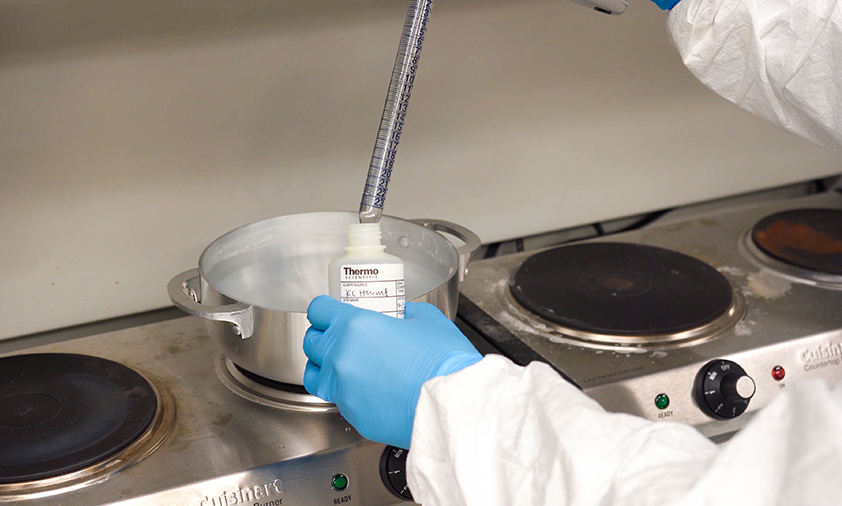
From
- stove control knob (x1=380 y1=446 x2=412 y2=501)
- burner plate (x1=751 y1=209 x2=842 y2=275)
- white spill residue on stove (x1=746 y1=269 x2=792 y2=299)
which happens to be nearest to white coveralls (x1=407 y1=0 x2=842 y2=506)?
stove control knob (x1=380 y1=446 x2=412 y2=501)

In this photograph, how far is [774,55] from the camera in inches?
41.7

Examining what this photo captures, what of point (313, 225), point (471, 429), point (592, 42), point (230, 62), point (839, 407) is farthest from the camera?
point (592, 42)

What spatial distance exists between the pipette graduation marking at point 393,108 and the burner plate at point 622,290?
373 millimetres

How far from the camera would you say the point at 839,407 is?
498 mm

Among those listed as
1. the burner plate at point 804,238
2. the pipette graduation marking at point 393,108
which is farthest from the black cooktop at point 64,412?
the burner plate at point 804,238

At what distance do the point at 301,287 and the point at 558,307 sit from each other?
40cm

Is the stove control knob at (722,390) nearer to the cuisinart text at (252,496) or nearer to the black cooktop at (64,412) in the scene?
the cuisinart text at (252,496)

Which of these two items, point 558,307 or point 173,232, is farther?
A: point 173,232

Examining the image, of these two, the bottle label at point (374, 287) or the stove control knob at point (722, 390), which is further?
the stove control knob at point (722, 390)

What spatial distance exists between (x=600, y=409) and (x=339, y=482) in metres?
0.41

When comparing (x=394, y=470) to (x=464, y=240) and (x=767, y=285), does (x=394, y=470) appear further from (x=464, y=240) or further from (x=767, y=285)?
(x=767, y=285)

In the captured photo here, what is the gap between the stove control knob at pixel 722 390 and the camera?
109cm

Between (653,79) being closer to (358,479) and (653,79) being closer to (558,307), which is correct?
(558,307)

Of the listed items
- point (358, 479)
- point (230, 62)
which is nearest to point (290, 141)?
point (230, 62)
